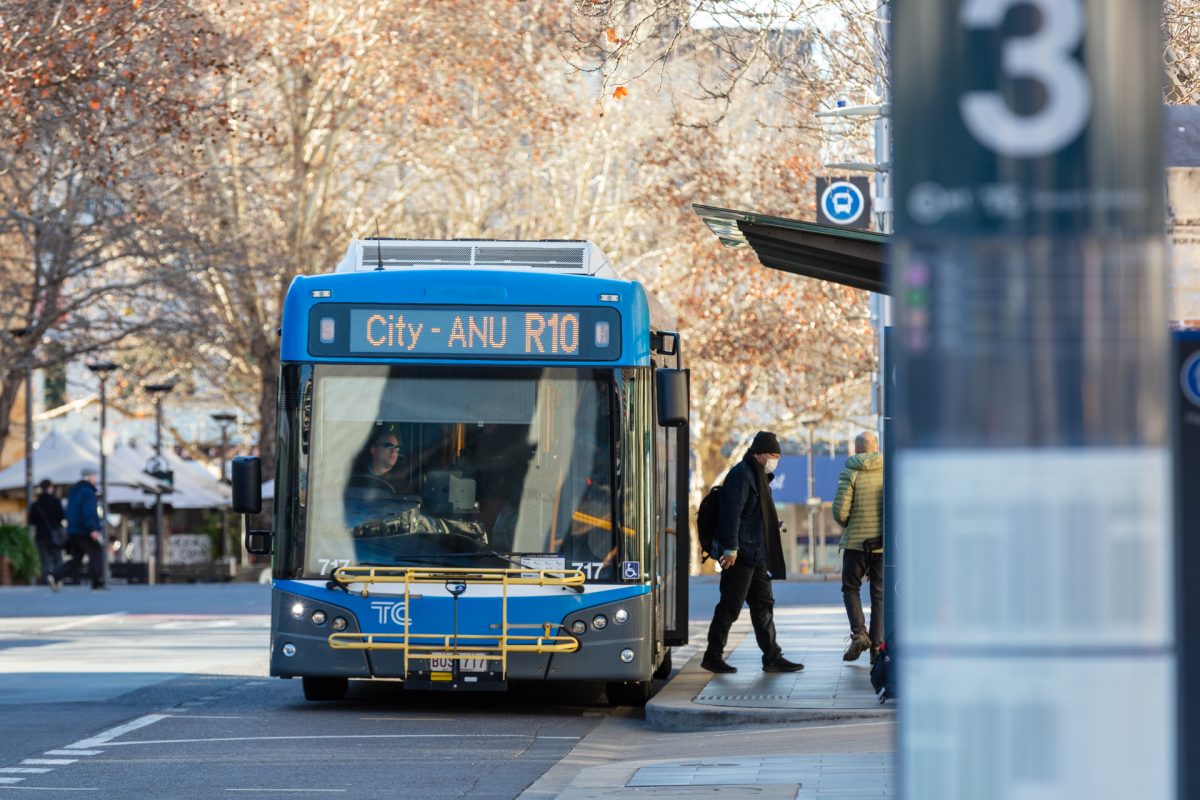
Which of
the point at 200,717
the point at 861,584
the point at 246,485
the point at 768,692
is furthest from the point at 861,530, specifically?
the point at 200,717

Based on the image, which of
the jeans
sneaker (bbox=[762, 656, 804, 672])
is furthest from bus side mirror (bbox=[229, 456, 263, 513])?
the jeans

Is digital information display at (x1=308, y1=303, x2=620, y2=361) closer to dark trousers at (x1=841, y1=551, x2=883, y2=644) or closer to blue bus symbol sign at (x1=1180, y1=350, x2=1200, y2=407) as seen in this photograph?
dark trousers at (x1=841, y1=551, x2=883, y2=644)

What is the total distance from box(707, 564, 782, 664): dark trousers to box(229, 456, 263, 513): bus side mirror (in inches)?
148

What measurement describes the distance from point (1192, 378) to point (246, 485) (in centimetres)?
922

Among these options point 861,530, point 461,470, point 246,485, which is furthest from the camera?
point 861,530

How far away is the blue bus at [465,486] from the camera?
1374cm

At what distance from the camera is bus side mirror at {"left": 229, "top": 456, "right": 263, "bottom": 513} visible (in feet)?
46.5

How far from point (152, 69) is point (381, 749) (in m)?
16.7

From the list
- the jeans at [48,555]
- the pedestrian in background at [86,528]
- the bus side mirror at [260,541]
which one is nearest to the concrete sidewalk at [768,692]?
the bus side mirror at [260,541]

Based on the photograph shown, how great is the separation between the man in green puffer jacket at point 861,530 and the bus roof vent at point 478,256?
2.76 metres

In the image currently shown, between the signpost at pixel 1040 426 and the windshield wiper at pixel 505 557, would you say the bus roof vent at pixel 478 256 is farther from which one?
the signpost at pixel 1040 426

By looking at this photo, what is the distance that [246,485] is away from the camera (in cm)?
1425

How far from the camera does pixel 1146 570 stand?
316 centimetres

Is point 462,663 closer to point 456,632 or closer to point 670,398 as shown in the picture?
point 456,632
